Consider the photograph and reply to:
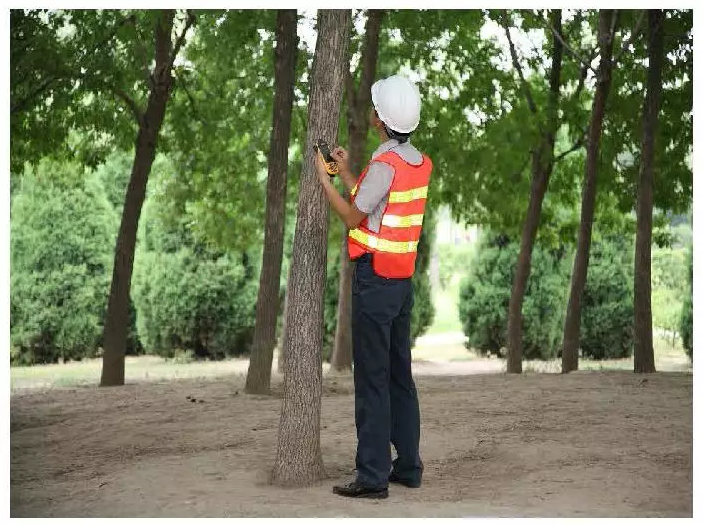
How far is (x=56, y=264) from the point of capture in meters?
21.8

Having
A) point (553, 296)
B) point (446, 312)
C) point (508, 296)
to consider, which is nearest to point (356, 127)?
point (508, 296)

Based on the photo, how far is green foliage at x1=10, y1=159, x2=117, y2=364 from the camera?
70.9ft

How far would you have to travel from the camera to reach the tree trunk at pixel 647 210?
13359mm

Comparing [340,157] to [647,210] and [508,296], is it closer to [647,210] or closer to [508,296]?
[647,210]

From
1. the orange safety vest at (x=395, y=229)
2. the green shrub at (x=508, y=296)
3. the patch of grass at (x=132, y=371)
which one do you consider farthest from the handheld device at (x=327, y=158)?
the green shrub at (x=508, y=296)

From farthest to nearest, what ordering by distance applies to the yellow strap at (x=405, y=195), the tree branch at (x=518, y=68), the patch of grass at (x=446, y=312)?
the patch of grass at (x=446, y=312) < the tree branch at (x=518, y=68) < the yellow strap at (x=405, y=195)

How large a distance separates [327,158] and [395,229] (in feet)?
1.85

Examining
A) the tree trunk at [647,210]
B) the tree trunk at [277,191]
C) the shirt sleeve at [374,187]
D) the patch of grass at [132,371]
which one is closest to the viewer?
the shirt sleeve at [374,187]

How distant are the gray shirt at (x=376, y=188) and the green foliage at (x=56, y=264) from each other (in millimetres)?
16487

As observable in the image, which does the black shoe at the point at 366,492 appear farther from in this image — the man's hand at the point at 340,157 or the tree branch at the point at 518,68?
the tree branch at the point at 518,68

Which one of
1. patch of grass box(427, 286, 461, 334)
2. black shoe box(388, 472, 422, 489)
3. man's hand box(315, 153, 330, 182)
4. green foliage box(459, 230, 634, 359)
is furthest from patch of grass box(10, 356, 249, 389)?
patch of grass box(427, 286, 461, 334)

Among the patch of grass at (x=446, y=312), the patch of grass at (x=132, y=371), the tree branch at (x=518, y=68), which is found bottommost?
the patch of grass at (x=132, y=371)

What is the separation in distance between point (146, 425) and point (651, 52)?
7763 mm

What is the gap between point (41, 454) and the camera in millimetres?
8656
